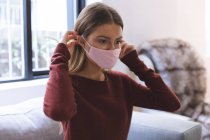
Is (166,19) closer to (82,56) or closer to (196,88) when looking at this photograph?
(196,88)

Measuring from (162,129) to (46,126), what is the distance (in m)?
0.58

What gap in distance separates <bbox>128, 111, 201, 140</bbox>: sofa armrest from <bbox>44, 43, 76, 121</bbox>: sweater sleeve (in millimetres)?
749

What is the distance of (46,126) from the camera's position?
149 centimetres

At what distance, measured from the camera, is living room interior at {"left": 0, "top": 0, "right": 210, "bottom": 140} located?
1582mm

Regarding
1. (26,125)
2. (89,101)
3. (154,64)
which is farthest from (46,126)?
(154,64)

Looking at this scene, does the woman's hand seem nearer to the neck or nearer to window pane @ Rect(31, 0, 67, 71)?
the neck

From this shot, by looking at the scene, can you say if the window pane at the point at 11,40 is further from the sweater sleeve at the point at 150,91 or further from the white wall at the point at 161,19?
the sweater sleeve at the point at 150,91

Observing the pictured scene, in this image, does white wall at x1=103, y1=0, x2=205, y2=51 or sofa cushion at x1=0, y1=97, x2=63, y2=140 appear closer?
sofa cushion at x1=0, y1=97, x2=63, y2=140

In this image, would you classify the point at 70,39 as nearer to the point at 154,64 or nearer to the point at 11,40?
the point at 11,40

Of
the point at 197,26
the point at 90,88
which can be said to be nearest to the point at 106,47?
the point at 90,88

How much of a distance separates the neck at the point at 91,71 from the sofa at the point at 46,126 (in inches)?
15.9

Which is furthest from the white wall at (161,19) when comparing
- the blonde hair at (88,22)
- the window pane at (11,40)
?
the blonde hair at (88,22)

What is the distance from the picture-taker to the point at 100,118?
1.12 m

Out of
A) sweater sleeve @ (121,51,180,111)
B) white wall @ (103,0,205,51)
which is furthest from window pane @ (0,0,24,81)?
sweater sleeve @ (121,51,180,111)
